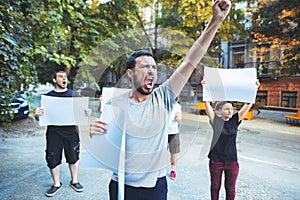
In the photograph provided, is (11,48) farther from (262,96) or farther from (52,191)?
(262,96)

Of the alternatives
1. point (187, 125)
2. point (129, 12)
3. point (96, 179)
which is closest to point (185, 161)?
point (96, 179)

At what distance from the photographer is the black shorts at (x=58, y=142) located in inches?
104

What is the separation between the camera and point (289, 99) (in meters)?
14.0

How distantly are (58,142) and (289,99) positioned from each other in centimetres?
1504

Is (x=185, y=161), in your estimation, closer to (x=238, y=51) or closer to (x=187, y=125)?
(x=187, y=125)

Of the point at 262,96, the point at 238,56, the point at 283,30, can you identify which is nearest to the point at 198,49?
the point at 283,30

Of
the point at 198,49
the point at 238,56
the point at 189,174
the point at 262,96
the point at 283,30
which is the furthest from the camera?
the point at 238,56

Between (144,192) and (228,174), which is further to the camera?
(228,174)

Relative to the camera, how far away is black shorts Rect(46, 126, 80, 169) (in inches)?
104

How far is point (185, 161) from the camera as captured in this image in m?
3.97

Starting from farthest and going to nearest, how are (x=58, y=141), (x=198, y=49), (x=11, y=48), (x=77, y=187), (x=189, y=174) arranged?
1. (x=189, y=174)
2. (x=77, y=187)
3. (x=58, y=141)
4. (x=11, y=48)
5. (x=198, y=49)

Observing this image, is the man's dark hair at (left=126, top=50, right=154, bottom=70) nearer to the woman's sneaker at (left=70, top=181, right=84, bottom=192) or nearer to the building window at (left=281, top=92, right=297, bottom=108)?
the woman's sneaker at (left=70, top=181, right=84, bottom=192)

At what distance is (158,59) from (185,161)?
10.2 feet

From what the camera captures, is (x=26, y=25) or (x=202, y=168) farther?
(x=202, y=168)
